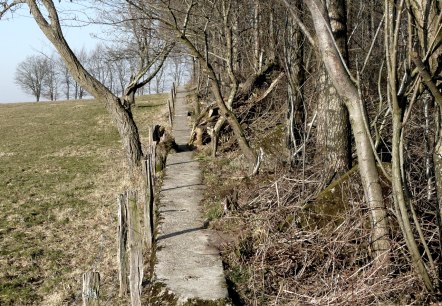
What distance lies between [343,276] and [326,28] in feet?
8.81

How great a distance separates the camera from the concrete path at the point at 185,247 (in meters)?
5.65

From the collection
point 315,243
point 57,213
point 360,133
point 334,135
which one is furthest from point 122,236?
point 57,213

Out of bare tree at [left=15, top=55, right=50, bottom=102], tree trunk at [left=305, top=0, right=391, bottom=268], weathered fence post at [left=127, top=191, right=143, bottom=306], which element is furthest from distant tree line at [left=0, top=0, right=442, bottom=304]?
bare tree at [left=15, top=55, right=50, bottom=102]

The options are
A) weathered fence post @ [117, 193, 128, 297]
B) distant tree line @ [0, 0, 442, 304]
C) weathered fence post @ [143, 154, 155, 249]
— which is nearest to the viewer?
distant tree line @ [0, 0, 442, 304]

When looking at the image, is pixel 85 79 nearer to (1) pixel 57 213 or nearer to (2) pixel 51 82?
(1) pixel 57 213

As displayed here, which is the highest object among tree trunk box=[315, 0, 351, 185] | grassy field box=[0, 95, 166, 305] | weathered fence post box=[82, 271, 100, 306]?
tree trunk box=[315, 0, 351, 185]

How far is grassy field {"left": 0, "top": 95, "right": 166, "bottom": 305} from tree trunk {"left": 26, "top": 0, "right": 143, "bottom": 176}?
3.37 feet

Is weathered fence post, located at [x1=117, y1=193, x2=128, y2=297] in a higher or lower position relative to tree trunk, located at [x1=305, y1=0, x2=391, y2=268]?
lower

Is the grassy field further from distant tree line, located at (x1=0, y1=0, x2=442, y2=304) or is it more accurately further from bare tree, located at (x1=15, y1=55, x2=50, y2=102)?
bare tree, located at (x1=15, y1=55, x2=50, y2=102)

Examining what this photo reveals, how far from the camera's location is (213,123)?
14.1 metres

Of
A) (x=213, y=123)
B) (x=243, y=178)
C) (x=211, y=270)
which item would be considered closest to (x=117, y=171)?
(x=213, y=123)

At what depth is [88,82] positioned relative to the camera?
12.4 metres

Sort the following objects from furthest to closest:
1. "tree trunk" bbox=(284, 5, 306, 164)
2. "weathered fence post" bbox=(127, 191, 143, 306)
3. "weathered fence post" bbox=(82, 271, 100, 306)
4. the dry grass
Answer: "tree trunk" bbox=(284, 5, 306, 164) < "weathered fence post" bbox=(127, 191, 143, 306) < the dry grass < "weathered fence post" bbox=(82, 271, 100, 306)

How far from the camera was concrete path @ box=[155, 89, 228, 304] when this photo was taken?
18.5 feet
